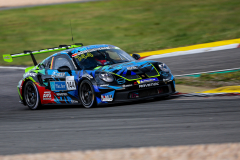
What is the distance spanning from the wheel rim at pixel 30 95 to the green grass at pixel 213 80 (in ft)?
10.9

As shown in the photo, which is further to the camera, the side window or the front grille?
the side window

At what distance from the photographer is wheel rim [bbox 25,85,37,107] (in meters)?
8.93

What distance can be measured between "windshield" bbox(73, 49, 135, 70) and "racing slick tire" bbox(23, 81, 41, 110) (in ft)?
4.72

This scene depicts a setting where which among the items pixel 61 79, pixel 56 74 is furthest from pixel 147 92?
pixel 56 74

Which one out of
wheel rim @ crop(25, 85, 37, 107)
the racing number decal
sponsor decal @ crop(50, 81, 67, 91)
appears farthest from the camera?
wheel rim @ crop(25, 85, 37, 107)

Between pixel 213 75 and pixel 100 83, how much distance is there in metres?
3.73

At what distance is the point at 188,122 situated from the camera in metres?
5.34

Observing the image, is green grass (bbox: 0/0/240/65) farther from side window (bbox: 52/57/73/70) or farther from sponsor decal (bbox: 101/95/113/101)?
sponsor decal (bbox: 101/95/113/101)

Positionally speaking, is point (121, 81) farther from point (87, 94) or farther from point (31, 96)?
point (31, 96)

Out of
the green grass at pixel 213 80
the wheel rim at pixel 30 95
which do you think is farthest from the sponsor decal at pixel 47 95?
the green grass at pixel 213 80

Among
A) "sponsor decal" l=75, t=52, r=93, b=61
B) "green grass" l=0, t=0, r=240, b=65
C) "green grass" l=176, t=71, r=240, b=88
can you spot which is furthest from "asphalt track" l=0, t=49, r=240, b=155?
"green grass" l=0, t=0, r=240, b=65

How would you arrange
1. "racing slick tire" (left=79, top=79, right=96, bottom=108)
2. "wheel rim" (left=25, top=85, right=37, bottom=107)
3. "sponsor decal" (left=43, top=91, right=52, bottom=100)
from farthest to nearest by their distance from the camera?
"wheel rim" (left=25, top=85, right=37, bottom=107), "sponsor decal" (left=43, top=91, right=52, bottom=100), "racing slick tire" (left=79, top=79, right=96, bottom=108)

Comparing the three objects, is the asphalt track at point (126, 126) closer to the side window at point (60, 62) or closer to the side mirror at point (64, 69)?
the side mirror at point (64, 69)

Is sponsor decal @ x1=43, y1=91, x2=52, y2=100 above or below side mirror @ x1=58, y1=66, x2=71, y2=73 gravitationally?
below
